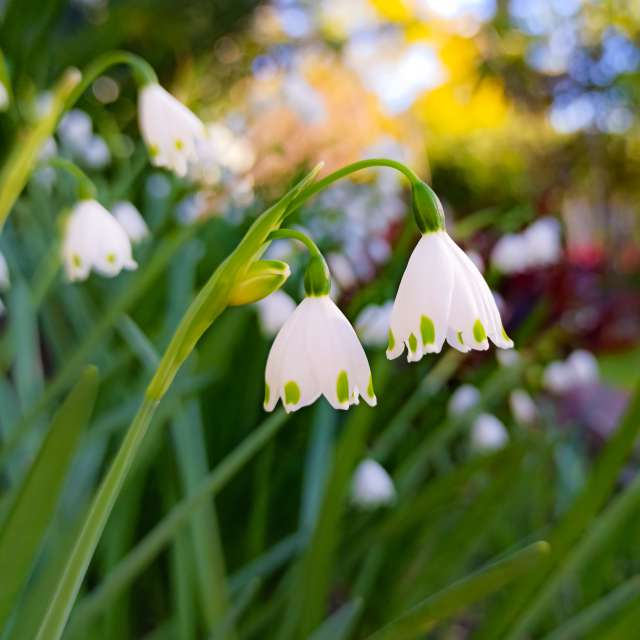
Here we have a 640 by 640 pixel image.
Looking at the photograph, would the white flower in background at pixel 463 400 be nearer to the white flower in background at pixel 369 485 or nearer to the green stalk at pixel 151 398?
the white flower in background at pixel 369 485

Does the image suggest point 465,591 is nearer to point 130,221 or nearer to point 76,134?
point 130,221

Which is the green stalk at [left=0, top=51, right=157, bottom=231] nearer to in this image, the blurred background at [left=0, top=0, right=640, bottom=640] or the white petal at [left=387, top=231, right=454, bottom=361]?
the blurred background at [left=0, top=0, right=640, bottom=640]

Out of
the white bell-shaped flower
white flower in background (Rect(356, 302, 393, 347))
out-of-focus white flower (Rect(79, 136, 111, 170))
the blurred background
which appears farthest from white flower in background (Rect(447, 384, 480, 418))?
out-of-focus white flower (Rect(79, 136, 111, 170))

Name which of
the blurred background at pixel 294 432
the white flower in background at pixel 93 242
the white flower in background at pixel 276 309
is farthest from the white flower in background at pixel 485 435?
the white flower in background at pixel 93 242

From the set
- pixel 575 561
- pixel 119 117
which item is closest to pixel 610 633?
pixel 575 561

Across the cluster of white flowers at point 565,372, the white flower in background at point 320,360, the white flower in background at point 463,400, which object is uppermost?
the white flower in background at point 320,360

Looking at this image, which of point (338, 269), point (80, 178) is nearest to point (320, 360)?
point (80, 178)

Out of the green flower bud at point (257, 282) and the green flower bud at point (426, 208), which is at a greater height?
the green flower bud at point (426, 208)
